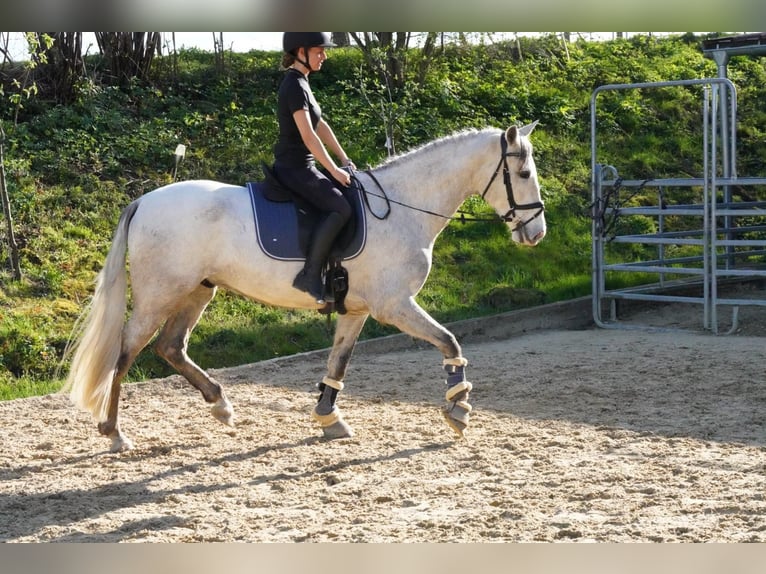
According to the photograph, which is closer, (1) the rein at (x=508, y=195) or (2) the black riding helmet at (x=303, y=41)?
(2) the black riding helmet at (x=303, y=41)

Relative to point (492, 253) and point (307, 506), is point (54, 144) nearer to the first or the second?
point (492, 253)

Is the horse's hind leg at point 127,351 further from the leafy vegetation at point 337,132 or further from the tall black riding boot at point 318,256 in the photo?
the leafy vegetation at point 337,132

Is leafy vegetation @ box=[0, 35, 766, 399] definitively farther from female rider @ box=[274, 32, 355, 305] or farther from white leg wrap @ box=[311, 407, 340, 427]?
female rider @ box=[274, 32, 355, 305]

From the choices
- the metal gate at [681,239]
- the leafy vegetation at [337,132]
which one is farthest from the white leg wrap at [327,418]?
the metal gate at [681,239]

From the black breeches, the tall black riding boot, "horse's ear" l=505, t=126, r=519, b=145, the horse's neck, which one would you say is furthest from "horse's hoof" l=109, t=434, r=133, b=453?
"horse's ear" l=505, t=126, r=519, b=145

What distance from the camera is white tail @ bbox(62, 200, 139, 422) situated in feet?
18.5

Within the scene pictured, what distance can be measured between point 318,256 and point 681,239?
5.58 metres

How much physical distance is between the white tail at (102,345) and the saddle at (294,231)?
2.75ft

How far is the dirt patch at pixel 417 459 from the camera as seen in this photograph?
4.32m

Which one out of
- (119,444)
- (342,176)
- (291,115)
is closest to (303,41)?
(291,115)

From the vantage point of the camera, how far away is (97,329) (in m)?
5.69

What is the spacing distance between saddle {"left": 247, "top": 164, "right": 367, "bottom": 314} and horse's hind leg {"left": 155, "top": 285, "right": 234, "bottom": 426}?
2.33ft

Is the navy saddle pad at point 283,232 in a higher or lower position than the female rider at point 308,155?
lower

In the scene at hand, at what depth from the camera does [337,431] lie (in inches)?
241
